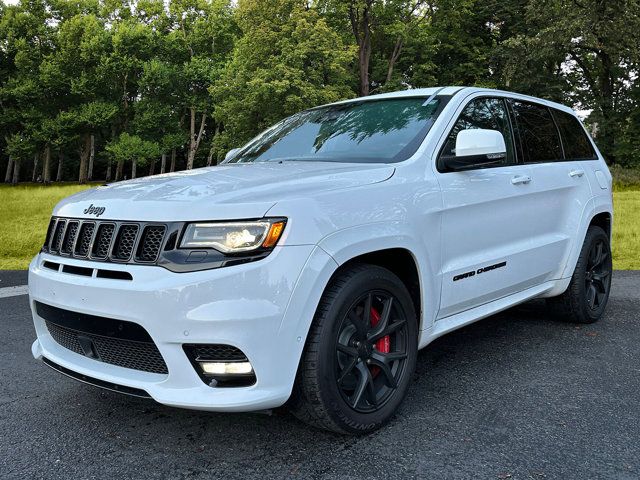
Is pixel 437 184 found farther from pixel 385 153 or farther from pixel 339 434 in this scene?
pixel 339 434

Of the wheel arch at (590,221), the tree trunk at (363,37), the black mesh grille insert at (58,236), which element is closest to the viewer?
the black mesh grille insert at (58,236)

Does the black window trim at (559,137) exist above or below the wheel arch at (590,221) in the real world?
above

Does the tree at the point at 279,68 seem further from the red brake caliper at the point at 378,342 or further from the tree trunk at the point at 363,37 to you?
the red brake caliper at the point at 378,342

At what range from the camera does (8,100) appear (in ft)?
150

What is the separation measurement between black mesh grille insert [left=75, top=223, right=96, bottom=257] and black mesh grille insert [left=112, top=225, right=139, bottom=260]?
200 millimetres

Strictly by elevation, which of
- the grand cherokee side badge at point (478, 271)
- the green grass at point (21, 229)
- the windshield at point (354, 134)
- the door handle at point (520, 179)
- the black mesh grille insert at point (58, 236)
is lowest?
the green grass at point (21, 229)

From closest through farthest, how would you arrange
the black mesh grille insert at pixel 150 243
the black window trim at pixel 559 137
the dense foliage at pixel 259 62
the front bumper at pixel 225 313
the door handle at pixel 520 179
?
1. the front bumper at pixel 225 313
2. the black mesh grille insert at pixel 150 243
3. the door handle at pixel 520 179
4. the black window trim at pixel 559 137
5. the dense foliage at pixel 259 62

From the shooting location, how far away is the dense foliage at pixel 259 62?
96.2 feet

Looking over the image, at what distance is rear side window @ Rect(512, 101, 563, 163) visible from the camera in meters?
4.04

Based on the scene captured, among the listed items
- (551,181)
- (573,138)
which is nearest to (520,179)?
(551,181)

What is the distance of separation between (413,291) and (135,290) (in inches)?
56.2

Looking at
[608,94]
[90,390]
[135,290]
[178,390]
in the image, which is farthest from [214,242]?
[608,94]

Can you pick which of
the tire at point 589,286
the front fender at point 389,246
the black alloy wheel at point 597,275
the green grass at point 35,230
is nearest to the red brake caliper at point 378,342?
the front fender at point 389,246

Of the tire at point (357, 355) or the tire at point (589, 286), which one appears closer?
the tire at point (357, 355)
